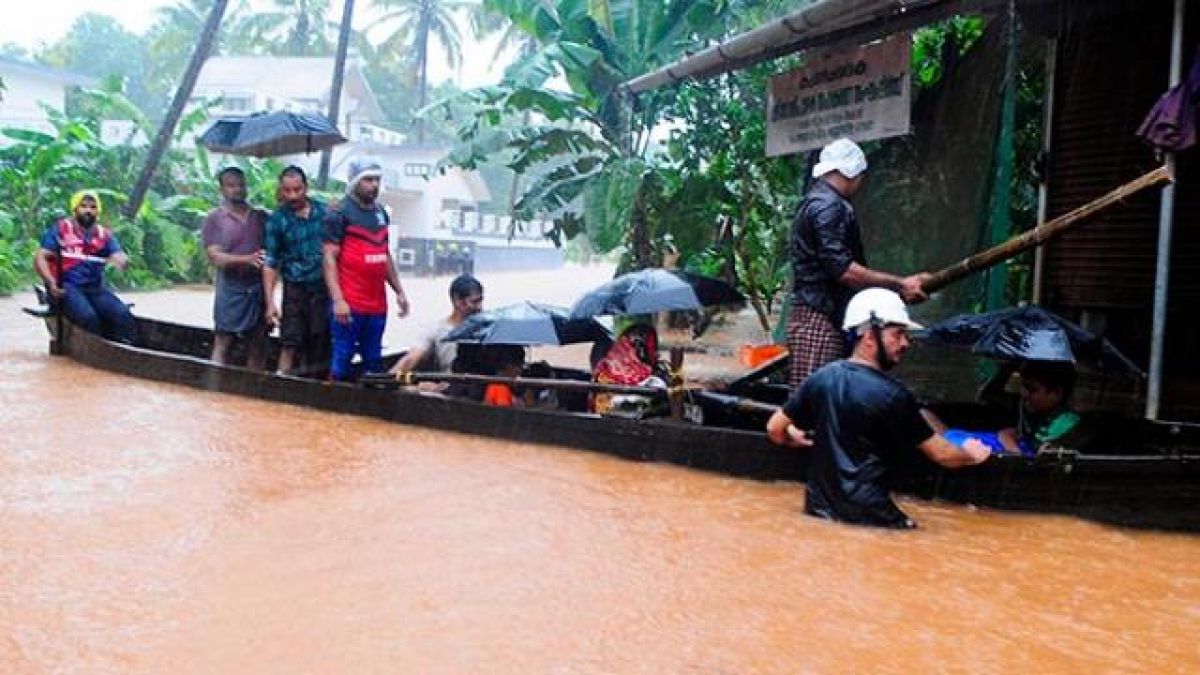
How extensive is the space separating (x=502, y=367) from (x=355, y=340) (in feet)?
3.95

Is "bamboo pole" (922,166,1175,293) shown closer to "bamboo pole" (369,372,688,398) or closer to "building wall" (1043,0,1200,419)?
"building wall" (1043,0,1200,419)

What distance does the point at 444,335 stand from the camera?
7.19 metres

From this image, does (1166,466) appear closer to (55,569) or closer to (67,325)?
(55,569)

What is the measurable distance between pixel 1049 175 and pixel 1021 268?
1.59m

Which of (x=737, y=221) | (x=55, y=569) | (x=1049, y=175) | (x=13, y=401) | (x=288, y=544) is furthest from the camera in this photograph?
(x=737, y=221)

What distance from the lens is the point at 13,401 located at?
7.93 meters

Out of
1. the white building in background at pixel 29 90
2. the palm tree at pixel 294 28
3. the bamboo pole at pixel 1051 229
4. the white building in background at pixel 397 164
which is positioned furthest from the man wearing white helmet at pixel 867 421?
the palm tree at pixel 294 28

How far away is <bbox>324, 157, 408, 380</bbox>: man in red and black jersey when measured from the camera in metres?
7.11

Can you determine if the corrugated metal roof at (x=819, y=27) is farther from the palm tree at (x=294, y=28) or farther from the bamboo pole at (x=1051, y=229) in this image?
the palm tree at (x=294, y=28)

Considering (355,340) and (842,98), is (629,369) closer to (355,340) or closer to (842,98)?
(355,340)

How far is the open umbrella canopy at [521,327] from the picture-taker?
21.3 feet

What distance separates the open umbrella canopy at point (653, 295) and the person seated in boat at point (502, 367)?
48 cm

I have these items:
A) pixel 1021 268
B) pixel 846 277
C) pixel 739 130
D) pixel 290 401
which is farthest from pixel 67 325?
pixel 1021 268

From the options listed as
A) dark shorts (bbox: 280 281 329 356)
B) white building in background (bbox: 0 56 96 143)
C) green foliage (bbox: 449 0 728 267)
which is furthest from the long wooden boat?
white building in background (bbox: 0 56 96 143)
